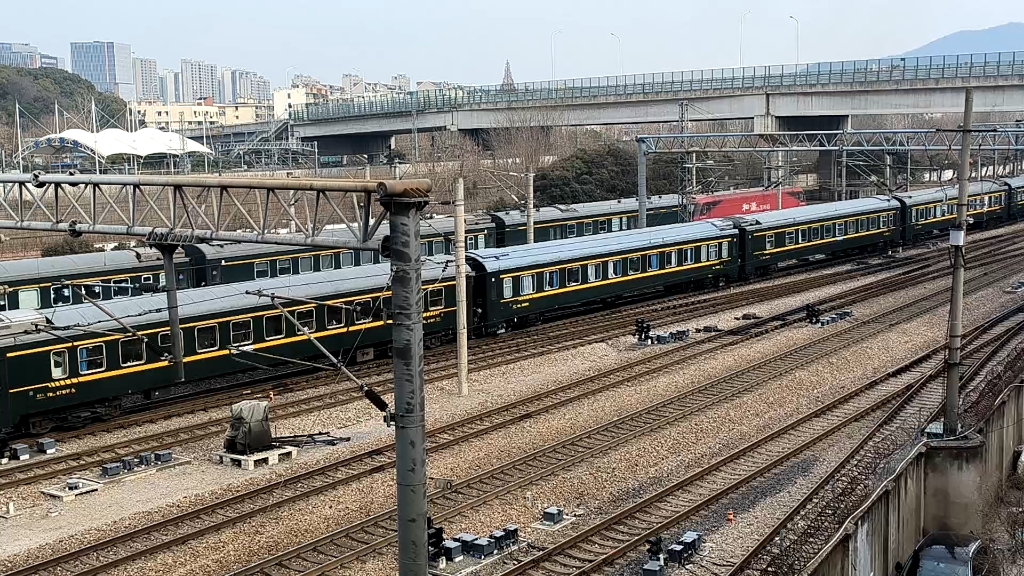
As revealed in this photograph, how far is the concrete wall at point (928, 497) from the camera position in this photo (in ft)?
45.9

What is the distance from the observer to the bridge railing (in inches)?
1987

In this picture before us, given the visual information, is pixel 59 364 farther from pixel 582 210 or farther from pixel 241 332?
pixel 582 210

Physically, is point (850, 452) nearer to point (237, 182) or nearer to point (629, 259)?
point (237, 182)

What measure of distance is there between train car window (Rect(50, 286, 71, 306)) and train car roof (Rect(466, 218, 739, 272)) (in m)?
11.8

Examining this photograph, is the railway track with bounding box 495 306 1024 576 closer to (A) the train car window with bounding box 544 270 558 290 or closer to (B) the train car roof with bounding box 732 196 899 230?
(A) the train car window with bounding box 544 270 558 290

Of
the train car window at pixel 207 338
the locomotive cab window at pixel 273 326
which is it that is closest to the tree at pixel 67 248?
the locomotive cab window at pixel 273 326

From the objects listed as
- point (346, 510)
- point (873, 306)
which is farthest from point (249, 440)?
point (873, 306)

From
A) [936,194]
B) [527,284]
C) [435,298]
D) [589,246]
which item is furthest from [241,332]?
[936,194]

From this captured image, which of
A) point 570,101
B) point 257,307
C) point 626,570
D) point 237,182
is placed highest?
point 570,101

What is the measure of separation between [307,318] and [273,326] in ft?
3.09

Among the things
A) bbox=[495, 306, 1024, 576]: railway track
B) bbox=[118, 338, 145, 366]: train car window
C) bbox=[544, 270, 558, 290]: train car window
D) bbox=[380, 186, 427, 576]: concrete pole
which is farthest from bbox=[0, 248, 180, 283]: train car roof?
bbox=[380, 186, 427, 576]: concrete pole

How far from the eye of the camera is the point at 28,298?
2914 centimetres

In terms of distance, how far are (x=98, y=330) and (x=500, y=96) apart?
5753 cm

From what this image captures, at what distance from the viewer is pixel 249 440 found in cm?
1847
